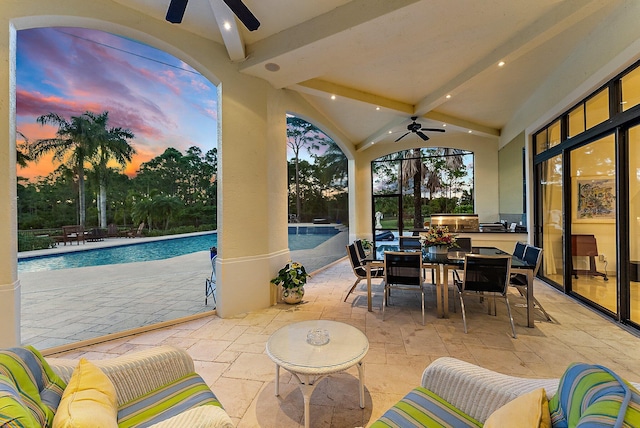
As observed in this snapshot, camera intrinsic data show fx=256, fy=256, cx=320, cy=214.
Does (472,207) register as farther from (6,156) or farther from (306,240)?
(6,156)

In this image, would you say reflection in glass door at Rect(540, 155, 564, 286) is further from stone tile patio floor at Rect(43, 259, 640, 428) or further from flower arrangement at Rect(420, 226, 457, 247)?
flower arrangement at Rect(420, 226, 457, 247)

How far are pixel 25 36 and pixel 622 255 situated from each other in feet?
33.4

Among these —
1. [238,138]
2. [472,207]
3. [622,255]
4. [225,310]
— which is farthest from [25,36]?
[472,207]

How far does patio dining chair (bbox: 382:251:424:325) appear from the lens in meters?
3.20

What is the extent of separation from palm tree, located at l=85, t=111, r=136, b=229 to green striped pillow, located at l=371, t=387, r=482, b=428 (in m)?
6.27

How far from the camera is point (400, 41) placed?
9.71 ft

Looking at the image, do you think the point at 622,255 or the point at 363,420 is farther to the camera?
the point at 622,255

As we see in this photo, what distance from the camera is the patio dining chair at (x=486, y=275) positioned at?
9.32 ft

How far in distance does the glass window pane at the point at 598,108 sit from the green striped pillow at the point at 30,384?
5.20 meters

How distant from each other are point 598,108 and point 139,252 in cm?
915

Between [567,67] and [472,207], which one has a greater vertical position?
[567,67]

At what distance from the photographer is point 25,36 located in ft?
16.4

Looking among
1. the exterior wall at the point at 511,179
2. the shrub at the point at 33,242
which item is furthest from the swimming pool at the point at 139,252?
the exterior wall at the point at 511,179

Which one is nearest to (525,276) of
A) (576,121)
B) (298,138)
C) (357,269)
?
(357,269)
